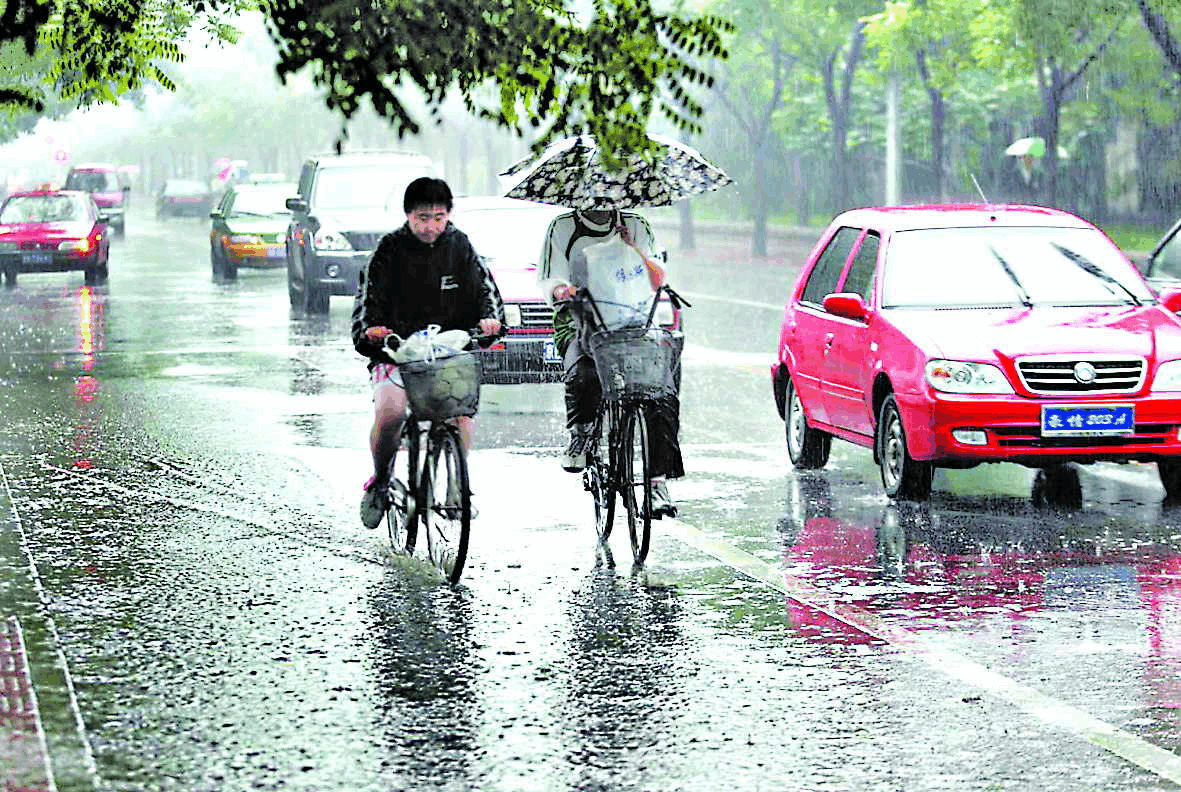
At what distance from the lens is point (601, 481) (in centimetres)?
1026

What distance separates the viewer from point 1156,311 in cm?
1186

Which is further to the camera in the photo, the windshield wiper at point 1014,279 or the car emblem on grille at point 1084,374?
the windshield wiper at point 1014,279

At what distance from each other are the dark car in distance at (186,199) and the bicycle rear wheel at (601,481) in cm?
7346

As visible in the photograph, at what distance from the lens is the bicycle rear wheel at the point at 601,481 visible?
1019cm

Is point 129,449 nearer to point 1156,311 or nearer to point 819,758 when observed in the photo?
point 1156,311

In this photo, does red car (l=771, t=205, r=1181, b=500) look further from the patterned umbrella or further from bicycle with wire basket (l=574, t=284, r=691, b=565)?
bicycle with wire basket (l=574, t=284, r=691, b=565)

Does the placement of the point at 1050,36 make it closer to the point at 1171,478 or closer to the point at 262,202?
the point at 262,202

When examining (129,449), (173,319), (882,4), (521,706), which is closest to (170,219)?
(882,4)

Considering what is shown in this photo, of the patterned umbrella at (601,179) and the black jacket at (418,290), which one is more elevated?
the patterned umbrella at (601,179)

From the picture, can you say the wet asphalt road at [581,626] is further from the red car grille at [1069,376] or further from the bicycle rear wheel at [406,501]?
the red car grille at [1069,376]

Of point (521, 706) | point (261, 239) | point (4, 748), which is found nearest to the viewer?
point (4, 748)

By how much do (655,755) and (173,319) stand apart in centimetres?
2178

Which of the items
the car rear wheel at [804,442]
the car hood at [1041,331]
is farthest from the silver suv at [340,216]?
the car hood at [1041,331]

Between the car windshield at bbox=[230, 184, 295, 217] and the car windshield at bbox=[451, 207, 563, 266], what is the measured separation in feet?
61.0
